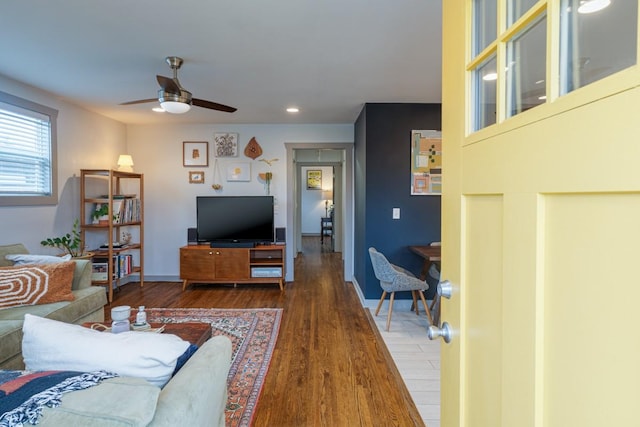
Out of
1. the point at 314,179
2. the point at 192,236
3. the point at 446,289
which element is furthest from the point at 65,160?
the point at 314,179

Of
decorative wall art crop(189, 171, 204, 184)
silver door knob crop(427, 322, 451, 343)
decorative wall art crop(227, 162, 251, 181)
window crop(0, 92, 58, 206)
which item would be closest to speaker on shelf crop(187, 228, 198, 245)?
decorative wall art crop(189, 171, 204, 184)

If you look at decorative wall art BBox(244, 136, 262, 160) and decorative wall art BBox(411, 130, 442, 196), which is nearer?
decorative wall art BBox(411, 130, 442, 196)

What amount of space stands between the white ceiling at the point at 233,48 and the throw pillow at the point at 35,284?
168cm

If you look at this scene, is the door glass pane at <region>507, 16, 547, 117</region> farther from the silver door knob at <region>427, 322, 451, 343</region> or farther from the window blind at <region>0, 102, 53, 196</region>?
the window blind at <region>0, 102, 53, 196</region>

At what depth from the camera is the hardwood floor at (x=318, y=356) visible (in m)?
1.96

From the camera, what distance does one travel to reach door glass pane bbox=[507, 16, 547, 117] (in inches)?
23.4

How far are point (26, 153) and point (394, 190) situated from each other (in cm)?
388

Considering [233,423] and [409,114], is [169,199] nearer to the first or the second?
[409,114]

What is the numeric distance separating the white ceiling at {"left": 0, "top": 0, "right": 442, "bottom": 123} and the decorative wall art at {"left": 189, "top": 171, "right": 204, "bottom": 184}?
1436 millimetres

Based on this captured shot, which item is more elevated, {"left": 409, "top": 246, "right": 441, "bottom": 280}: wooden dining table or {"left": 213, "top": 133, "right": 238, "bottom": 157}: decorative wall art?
{"left": 213, "top": 133, "right": 238, "bottom": 157}: decorative wall art

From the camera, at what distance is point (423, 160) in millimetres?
3955

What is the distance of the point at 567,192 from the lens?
50cm

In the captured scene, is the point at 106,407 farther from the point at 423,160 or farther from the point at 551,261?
the point at 423,160

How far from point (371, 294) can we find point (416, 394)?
182 cm
